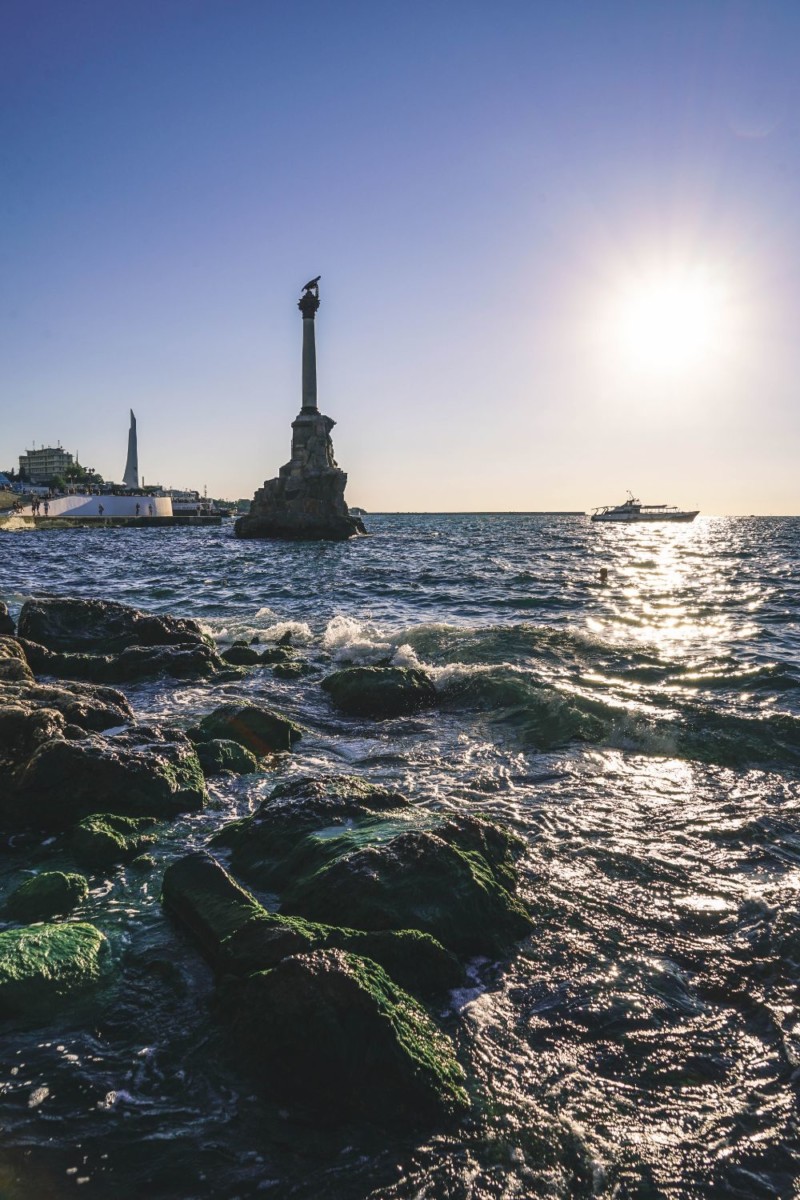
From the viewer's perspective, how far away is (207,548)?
55031mm

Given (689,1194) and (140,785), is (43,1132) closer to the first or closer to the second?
(689,1194)

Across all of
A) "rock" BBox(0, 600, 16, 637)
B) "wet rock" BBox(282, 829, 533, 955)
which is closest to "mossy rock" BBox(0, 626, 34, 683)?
"rock" BBox(0, 600, 16, 637)

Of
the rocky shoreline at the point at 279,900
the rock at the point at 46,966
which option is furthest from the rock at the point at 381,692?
the rock at the point at 46,966

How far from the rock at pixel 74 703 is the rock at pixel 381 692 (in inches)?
130

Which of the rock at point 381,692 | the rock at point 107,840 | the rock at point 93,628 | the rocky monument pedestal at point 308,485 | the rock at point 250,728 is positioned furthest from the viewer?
the rocky monument pedestal at point 308,485

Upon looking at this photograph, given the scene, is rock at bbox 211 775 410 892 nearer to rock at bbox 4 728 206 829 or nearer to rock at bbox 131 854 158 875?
rock at bbox 131 854 158 875

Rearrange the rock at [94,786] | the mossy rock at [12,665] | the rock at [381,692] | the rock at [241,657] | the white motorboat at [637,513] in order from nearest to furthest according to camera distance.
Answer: the rock at [94,786] < the mossy rock at [12,665] < the rock at [381,692] < the rock at [241,657] < the white motorboat at [637,513]

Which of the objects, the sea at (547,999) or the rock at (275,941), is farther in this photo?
the rock at (275,941)

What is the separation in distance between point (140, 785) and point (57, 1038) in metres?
2.98

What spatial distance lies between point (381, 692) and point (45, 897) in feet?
21.1

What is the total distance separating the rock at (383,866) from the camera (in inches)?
175

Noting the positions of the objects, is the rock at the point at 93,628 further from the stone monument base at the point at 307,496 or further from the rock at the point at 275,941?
the stone monument base at the point at 307,496

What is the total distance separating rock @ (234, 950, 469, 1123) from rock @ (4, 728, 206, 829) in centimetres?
330

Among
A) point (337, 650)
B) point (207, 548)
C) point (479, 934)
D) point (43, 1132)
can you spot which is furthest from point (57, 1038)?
point (207, 548)
